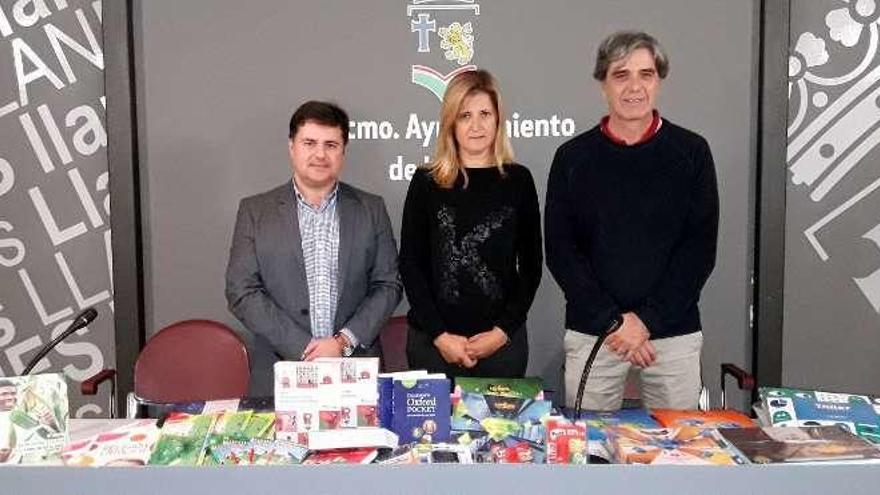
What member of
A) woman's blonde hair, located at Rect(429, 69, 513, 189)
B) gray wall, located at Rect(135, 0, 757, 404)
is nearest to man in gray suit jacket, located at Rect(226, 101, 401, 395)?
woman's blonde hair, located at Rect(429, 69, 513, 189)

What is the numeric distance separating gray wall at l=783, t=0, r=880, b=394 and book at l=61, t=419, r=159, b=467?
10.0 ft

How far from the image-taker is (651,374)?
333cm

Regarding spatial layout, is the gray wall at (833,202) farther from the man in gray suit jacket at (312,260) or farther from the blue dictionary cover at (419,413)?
the blue dictionary cover at (419,413)

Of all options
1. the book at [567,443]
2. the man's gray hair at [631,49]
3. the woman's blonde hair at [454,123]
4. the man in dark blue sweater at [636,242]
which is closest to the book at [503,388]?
the book at [567,443]

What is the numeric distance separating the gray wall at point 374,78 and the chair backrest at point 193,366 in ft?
2.68

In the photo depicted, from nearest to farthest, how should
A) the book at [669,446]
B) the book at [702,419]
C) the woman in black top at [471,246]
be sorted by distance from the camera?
1. the book at [669,446]
2. the book at [702,419]
3. the woman in black top at [471,246]

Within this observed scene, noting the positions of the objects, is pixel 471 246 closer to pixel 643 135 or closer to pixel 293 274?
pixel 293 274

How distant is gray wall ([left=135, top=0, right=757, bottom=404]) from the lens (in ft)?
13.2

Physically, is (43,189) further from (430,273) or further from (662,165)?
(662,165)

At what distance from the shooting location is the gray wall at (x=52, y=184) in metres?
4.07

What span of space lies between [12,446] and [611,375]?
2099mm

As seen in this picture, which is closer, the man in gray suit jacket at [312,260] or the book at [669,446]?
the book at [669,446]

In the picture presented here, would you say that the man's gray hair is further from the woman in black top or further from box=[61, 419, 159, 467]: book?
box=[61, 419, 159, 467]: book

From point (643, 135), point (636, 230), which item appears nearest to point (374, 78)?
point (643, 135)
